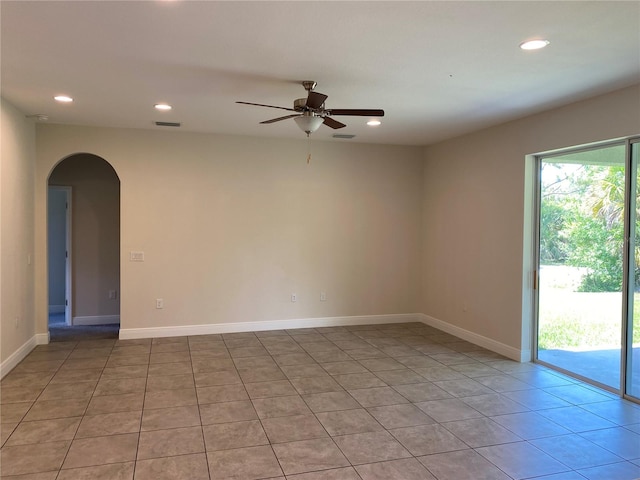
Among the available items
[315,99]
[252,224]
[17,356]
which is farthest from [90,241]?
[315,99]

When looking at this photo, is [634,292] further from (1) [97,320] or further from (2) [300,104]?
(1) [97,320]

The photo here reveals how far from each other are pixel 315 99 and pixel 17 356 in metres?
4.07

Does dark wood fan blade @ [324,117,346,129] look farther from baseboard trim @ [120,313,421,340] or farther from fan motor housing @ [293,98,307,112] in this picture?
baseboard trim @ [120,313,421,340]

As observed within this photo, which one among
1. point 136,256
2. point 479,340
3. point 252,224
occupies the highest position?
point 252,224

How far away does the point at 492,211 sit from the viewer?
5.44 metres

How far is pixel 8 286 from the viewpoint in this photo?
451cm

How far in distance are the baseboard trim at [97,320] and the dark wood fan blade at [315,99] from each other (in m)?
5.09

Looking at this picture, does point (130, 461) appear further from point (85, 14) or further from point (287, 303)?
point (287, 303)

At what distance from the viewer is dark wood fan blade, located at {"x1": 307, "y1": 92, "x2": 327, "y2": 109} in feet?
11.3

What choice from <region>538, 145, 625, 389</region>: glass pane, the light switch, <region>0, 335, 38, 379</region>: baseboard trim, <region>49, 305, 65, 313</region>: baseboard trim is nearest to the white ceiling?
<region>538, 145, 625, 389</region>: glass pane

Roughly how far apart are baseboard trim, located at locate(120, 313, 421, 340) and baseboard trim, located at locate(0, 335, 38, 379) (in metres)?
0.97

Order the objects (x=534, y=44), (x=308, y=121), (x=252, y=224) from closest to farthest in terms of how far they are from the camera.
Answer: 1. (x=534, y=44)
2. (x=308, y=121)
3. (x=252, y=224)

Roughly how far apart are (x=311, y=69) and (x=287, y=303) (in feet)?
12.3

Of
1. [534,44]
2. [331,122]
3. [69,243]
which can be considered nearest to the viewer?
[534,44]
